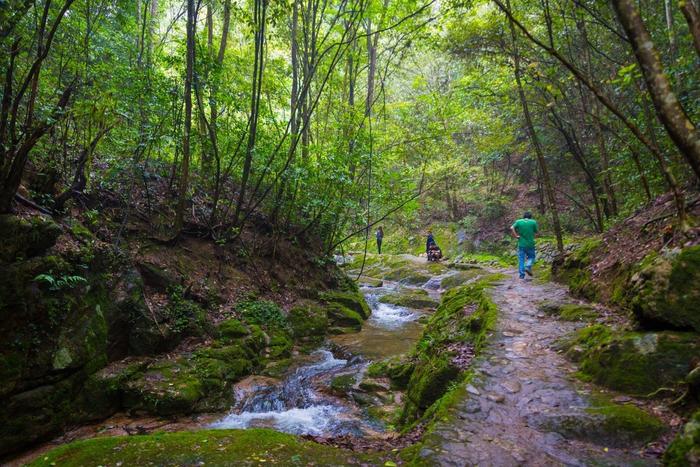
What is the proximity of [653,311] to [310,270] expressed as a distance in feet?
34.6

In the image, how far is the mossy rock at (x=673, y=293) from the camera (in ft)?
12.8

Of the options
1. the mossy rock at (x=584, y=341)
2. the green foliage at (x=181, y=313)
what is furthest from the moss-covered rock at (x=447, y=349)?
the green foliage at (x=181, y=313)

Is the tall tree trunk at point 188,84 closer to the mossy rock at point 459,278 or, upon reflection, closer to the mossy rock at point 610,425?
the mossy rock at point 610,425

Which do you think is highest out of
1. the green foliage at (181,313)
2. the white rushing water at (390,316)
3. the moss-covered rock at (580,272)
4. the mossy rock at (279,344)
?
the moss-covered rock at (580,272)

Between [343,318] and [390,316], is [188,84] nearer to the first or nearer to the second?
[343,318]

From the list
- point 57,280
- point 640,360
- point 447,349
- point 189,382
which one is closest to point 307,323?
point 189,382

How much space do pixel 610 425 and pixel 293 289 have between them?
9530 mm

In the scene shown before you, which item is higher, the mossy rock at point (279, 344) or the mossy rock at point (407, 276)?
the mossy rock at point (407, 276)

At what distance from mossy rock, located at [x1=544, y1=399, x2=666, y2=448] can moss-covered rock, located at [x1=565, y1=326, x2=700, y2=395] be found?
15.8 inches

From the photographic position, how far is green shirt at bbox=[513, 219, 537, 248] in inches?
437

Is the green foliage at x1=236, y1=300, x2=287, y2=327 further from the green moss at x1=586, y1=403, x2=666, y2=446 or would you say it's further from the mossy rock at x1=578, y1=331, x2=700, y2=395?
the green moss at x1=586, y1=403, x2=666, y2=446

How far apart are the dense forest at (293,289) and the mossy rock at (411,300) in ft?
0.80

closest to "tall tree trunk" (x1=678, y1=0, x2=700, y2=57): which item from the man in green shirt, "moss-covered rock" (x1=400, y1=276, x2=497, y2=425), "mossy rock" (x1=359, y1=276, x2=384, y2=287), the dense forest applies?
the dense forest

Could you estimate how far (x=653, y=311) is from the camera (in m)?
4.21
